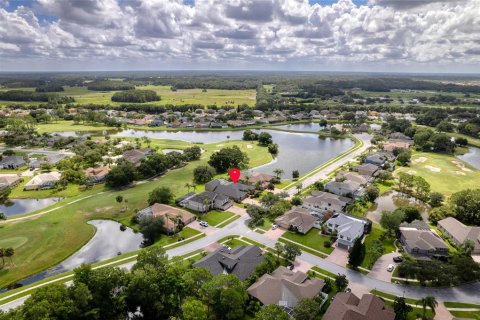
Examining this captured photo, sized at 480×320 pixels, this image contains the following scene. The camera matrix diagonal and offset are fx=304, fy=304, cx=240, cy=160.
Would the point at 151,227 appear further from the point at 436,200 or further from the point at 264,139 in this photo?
the point at 264,139

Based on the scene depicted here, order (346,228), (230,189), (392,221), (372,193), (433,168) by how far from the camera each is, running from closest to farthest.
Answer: (346,228)
(392,221)
(372,193)
(230,189)
(433,168)

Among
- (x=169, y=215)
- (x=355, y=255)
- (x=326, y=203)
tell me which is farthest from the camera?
(x=326, y=203)

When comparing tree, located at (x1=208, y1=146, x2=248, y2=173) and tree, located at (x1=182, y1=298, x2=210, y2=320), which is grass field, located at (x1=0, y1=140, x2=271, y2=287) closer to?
tree, located at (x1=208, y1=146, x2=248, y2=173)

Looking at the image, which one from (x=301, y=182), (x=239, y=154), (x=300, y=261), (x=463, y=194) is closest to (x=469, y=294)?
(x=300, y=261)

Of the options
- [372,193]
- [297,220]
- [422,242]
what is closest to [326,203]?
[297,220]

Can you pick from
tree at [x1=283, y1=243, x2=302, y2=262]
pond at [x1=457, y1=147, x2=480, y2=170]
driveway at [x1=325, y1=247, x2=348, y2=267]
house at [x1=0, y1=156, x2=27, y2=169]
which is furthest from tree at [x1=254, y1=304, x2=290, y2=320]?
pond at [x1=457, y1=147, x2=480, y2=170]
